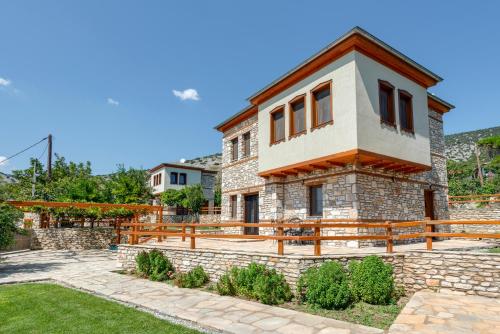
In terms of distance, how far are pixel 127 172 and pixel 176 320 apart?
30.7 metres

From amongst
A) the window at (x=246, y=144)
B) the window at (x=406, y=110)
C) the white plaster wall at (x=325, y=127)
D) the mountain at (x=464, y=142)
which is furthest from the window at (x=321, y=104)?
the mountain at (x=464, y=142)

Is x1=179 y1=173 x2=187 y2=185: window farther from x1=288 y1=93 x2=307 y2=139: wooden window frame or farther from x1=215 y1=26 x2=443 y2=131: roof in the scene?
x1=288 y1=93 x2=307 y2=139: wooden window frame

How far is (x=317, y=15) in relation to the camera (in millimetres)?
10898

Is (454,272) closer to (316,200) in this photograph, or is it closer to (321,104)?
(316,200)

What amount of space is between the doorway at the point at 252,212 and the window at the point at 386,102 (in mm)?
6971

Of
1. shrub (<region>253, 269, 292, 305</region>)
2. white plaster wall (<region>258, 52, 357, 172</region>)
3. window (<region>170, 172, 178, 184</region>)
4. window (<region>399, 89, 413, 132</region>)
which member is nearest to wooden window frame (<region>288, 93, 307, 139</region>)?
white plaster wall (<region>258, 52, 357, 172</region>)

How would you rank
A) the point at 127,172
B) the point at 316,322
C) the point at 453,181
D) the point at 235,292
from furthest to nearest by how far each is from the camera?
the point at 127,172 → the point at 453,181 → the point at 235,292 → the point at 316,322

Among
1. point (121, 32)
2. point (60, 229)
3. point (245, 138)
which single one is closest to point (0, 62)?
point (121, 32)

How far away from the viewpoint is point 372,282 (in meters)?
6.87

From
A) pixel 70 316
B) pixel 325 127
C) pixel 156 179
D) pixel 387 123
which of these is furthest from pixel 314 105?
pixel 156 179

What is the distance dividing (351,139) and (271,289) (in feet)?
18.0

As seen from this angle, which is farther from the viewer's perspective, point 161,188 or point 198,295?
point 161,188

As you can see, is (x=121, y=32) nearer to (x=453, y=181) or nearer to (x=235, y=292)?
(x=235, y=292)

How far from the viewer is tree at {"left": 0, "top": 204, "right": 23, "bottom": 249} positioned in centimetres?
1180
